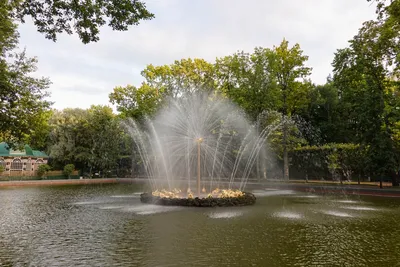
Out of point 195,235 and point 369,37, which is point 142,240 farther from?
point 369,37

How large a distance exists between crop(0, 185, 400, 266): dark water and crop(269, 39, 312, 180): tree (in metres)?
26.4

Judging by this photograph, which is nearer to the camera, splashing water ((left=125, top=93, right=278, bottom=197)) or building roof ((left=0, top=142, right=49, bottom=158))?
splashing water ((left=125, top=93, right=278, bottom=197))

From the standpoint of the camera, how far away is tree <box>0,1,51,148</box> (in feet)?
67.1

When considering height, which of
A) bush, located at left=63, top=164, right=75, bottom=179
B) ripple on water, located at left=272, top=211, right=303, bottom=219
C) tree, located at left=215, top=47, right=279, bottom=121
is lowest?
ripple on water, located at left=272, top=211, right=303, bottom=219

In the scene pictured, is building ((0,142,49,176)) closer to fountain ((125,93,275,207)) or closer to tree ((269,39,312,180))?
fountain ((125,93,275,207))

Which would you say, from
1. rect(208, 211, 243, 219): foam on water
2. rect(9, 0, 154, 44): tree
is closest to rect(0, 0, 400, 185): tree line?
rect(9, 0, 154, 44): tree

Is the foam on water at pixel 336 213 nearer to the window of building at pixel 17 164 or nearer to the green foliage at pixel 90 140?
the green foliage at pixel 90 140

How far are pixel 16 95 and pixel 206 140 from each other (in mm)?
25980

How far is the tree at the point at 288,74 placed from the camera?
40.0 meters

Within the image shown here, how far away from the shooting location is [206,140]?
1671 inches

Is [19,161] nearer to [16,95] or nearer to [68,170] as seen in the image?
[68,170]

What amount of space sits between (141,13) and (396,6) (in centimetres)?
1419

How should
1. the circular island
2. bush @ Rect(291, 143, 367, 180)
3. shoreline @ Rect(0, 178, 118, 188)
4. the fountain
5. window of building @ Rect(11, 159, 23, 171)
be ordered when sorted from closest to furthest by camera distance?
the circular island → bush @ Rect(291, 143, 367, 180) → shoreline @ Rect(0, 178, 118, 188) → the fountain → window of building @ Rect(11, 159, 23, 171)

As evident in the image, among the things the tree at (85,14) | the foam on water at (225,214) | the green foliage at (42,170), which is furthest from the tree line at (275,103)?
the foam on water at (225,214)
